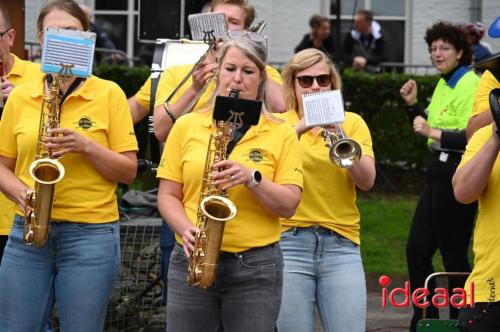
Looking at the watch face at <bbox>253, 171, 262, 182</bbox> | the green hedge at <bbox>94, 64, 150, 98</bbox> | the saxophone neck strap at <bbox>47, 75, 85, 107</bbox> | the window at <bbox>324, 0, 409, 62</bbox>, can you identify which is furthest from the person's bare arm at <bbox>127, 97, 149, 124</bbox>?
the window at <bbox>324, 0, 409, 62</bbox>

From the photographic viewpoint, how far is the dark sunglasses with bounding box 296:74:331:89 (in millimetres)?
6082

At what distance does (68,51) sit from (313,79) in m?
1.31

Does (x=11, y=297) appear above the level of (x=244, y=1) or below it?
below

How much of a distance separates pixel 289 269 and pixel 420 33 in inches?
433

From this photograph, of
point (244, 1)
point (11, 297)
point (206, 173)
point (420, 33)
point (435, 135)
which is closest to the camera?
point (206, 173)

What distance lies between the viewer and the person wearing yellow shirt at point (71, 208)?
5457 millimetres

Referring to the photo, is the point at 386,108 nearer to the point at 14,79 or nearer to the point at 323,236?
the point at 14,79

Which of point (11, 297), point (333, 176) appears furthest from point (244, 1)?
point (11, 297)

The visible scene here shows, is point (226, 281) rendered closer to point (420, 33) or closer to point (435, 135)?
point (435, 135)

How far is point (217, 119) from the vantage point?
16.7ft

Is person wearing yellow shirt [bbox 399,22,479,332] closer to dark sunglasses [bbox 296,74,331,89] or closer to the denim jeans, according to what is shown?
dark sunglasses [bbox 296,74,331,89]

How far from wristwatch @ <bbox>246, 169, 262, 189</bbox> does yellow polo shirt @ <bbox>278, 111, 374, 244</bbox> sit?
0.95 metres

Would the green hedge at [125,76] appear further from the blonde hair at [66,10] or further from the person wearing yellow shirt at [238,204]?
the person wearing yellow shirt at [238,204]

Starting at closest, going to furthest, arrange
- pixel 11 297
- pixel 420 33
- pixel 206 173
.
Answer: pixel 206 173 < pixel 11 297 < pixel 420 33
